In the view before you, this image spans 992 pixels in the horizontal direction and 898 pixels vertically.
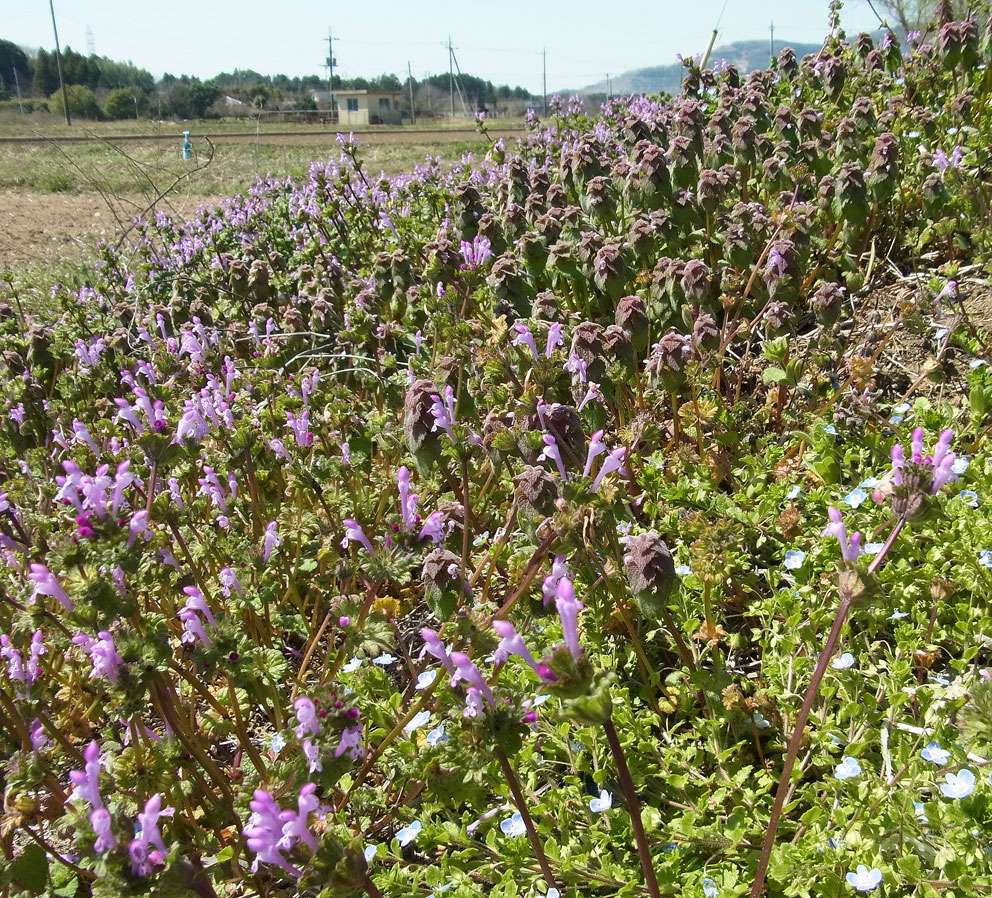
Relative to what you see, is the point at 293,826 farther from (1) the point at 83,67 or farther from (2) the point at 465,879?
(1) the point at 83,67

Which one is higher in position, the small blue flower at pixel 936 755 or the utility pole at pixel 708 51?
the utility pole at pixel 708 51

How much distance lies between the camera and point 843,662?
6.70 feet

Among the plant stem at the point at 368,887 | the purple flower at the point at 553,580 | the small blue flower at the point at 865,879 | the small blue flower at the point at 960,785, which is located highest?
the purple flower at the point at 553,580

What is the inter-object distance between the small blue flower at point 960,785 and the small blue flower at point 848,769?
177mm

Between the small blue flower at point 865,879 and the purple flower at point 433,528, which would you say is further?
the purple flower at point 433,528

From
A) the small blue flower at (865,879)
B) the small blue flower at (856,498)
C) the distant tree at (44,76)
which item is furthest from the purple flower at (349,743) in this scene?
the distant tree at (44,76)

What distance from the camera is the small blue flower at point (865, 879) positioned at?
5.01 feet

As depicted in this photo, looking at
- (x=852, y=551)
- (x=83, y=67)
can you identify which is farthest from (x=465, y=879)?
(x=83, y=67)

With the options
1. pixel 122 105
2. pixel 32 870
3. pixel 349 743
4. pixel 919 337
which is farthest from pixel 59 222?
pixel 122 105

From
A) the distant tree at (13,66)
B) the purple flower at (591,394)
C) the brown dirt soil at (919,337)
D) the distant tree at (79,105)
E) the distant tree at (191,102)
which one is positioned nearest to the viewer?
the purple flower at (591,394)

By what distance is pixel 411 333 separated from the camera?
4.29m

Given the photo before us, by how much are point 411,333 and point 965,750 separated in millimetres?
3194

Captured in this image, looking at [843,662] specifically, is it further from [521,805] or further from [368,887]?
[368,887]

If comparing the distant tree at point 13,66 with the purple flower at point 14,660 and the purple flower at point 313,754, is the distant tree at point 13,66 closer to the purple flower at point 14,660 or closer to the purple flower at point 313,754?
the purple flower at point 14,660
